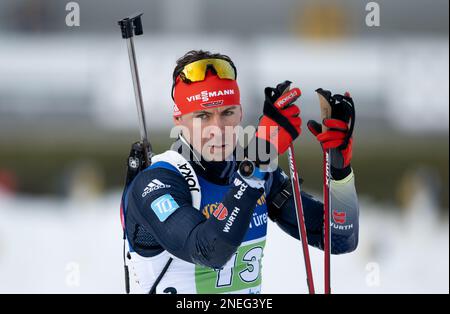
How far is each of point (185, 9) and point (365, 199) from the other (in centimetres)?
476

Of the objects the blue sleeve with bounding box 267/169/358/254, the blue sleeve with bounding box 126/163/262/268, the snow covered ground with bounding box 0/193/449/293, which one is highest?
the blue sleeve with bounding box 126/163/262/268

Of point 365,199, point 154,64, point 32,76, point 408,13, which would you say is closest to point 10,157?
point 32,76

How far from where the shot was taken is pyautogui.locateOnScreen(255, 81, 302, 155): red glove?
3426 millimetres

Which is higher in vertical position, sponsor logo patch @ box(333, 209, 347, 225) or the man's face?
the man's face

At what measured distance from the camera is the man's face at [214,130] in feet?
12.3

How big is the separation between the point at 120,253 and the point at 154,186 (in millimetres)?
4679

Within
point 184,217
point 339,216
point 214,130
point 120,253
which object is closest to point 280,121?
point 214,130

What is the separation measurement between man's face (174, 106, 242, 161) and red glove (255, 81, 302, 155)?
1.10 feet

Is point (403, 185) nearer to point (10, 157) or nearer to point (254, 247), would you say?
point (10, 157)

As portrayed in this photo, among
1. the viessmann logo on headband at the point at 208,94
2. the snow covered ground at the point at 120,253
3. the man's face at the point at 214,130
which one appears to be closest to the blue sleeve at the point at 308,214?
the man's face at the point at 214,130

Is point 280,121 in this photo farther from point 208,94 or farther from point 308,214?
point 308,214

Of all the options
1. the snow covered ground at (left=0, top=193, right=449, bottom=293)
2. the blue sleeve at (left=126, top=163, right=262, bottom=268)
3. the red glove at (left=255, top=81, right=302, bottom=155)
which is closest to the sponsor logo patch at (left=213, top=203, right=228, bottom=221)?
the blue sleeve at (left=126, top=163, right=262, bottom=268)

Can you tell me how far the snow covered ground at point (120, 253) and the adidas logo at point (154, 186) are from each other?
7.93 ft

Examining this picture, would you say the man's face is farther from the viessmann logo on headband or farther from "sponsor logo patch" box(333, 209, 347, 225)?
"sponsor logo patch" box(333, 209, 347, 225)
